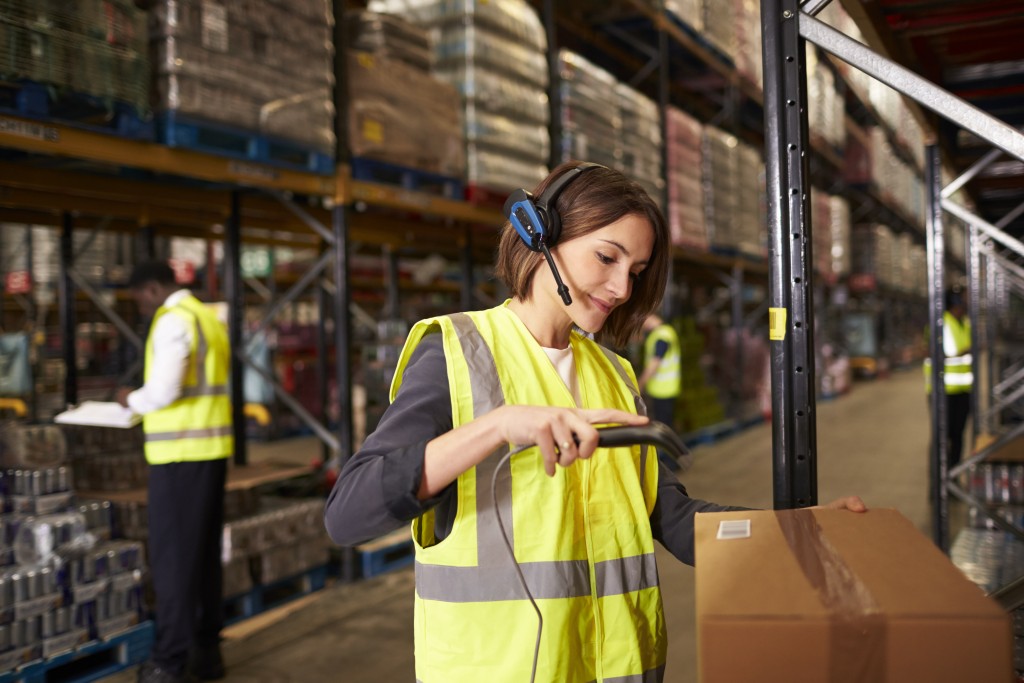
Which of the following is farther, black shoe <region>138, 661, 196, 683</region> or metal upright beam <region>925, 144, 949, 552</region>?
metal upright beam <region>925, 144, 949, 552</region>

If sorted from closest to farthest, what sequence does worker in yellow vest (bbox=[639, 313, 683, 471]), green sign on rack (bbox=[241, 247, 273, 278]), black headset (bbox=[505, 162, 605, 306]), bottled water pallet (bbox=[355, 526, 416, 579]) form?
black headset (bbox=[505, 162, 605, 306]), bottled water pallet (bbox=[355, 526, 416, 579]), worker in yellow vest (bbox=[639, 313, 683, 471]), green sign on rack (bbox=[241, 247, 273, 278])

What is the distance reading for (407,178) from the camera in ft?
19.4

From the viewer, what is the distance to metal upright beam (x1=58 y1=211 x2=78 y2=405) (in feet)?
20.2

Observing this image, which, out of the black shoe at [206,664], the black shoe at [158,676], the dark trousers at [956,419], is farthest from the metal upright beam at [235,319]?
the dark trousers at [956,419]

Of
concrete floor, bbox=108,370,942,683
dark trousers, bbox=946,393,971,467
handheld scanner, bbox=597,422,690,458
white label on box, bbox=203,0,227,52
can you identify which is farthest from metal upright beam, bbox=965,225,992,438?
handheld scanner, bbox=597,422,690,458

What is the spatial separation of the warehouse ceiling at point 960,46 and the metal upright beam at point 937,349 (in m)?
0.21

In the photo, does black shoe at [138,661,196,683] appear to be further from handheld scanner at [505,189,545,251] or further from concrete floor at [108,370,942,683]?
handheld scanner at [505,189,545,251]

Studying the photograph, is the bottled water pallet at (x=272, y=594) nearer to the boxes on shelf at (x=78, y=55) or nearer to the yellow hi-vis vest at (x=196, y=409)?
the yellow hi-vis vest at (x=196, y=409)

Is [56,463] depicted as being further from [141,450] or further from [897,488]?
[897,488]

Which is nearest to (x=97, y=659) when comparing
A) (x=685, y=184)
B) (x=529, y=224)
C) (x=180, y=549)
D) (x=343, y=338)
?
(x=180, y=549)

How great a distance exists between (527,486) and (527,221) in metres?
0.51

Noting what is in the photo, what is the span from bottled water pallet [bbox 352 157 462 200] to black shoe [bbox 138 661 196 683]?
10.5ft

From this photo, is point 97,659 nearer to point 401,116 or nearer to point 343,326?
point 343,326

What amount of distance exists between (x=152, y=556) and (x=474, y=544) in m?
3.03
